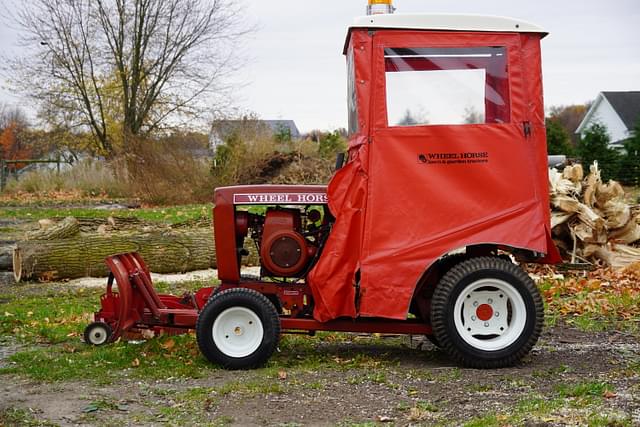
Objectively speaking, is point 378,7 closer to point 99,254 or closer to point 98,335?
point 98,335

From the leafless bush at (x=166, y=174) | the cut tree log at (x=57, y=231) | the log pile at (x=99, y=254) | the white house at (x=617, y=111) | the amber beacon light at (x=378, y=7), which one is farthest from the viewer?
the white house at (x=617, y=111)

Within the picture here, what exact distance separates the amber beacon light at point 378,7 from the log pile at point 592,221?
22.5 ft

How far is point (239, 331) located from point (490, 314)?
1.90 meters

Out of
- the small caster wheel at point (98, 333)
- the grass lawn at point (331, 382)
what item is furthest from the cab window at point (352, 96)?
the small caster wheel at point (98, 333)

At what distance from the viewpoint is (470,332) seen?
21.6 ft

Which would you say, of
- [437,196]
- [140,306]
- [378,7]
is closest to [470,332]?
[437,196]

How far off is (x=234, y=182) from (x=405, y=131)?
2284 centimetres

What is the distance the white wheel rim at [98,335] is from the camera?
7.41 m

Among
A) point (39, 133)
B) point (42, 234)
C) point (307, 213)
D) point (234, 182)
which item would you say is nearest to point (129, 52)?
point (39, 133)

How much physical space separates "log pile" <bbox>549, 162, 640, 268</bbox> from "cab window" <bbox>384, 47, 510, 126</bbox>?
6.45 metres

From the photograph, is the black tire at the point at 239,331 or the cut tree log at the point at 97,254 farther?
the cut tree log at the point at 97,254

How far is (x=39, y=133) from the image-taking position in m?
37.2

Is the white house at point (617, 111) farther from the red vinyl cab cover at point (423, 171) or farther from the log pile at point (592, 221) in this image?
the red vinyl cab cover at point (423, 171)

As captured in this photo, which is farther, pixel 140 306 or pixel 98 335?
pixel 98 335
